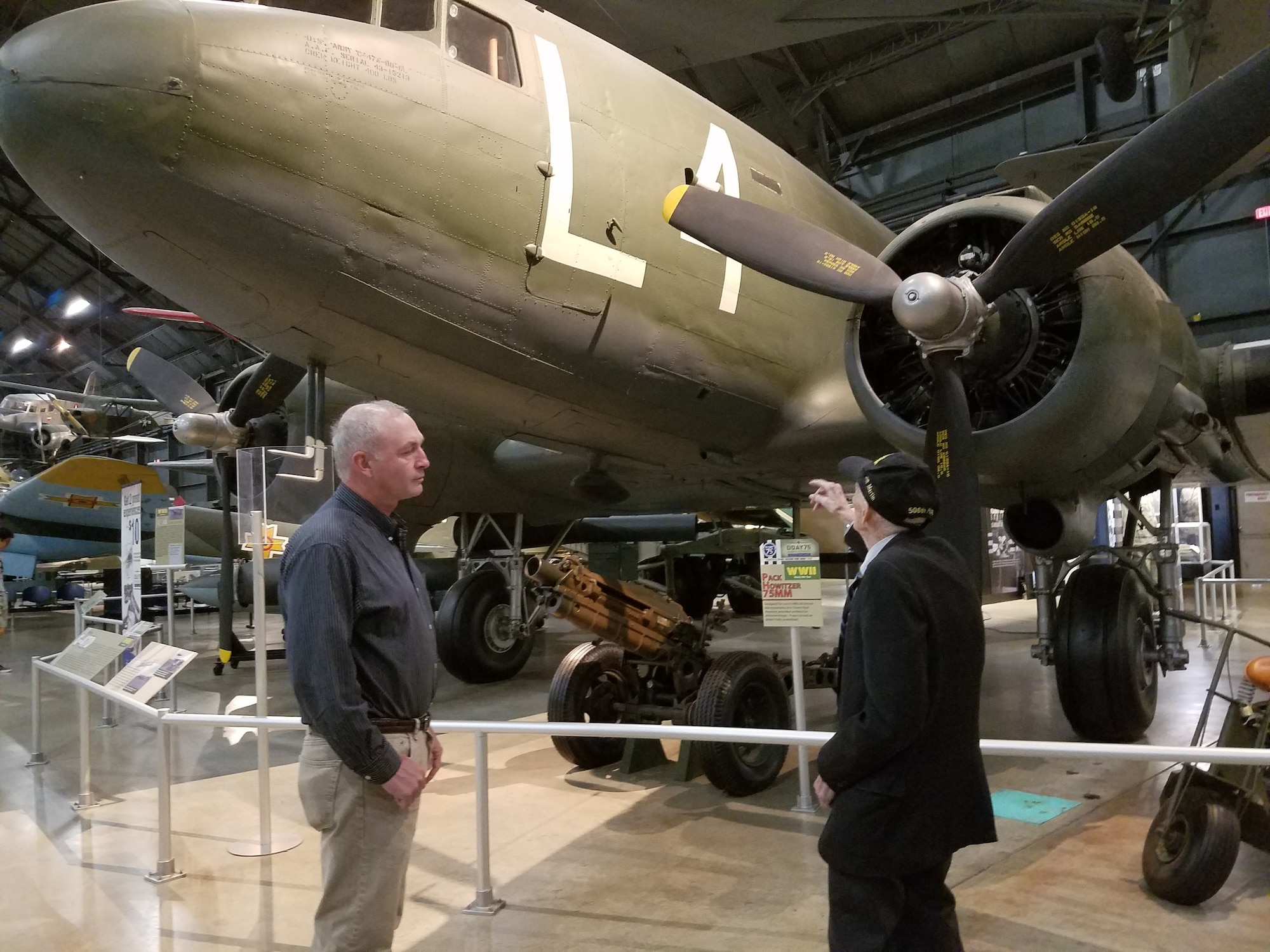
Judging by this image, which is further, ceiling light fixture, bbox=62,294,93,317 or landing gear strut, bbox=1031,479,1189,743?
ceiling light fixture, bbox=62,294,93,317

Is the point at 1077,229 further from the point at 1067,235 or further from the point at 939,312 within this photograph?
the point at 939,312

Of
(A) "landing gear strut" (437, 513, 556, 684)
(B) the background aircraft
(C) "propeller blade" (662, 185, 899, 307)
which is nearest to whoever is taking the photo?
(C) "propeller blade" (662, 185, 899, 307)

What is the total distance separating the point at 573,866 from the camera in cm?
374

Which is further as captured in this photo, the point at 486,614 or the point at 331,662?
the point at 486,614

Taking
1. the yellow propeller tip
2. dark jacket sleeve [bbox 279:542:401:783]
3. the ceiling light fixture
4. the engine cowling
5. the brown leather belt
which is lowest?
the brown leather belt

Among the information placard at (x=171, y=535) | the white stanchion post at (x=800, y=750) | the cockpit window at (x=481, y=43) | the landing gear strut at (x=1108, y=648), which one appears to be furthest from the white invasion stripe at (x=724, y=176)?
the information placard at (x=171, y=535)

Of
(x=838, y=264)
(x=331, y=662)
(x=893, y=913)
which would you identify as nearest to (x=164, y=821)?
(x=331, y=662)

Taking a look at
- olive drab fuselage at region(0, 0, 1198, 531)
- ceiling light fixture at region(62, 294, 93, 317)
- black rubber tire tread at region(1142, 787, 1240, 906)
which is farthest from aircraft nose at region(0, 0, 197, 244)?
ceiling light fixture at region(62, 294, 93, 317)

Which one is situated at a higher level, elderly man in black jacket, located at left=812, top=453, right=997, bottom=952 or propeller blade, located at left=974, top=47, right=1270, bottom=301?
propeller blade, located at left=974, top=47, right=1270, bottom=301

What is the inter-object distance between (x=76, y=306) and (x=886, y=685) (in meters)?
28.0

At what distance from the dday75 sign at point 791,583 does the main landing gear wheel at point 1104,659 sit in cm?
190

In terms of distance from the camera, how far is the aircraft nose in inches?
135

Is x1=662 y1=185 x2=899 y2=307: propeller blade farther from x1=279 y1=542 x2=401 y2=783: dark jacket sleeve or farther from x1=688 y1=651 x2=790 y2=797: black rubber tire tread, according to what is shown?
x1=279 y1=542 x2=401 y2=783: dark jacket sleeve

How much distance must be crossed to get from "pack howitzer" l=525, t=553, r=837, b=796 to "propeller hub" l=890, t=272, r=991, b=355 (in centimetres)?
208
